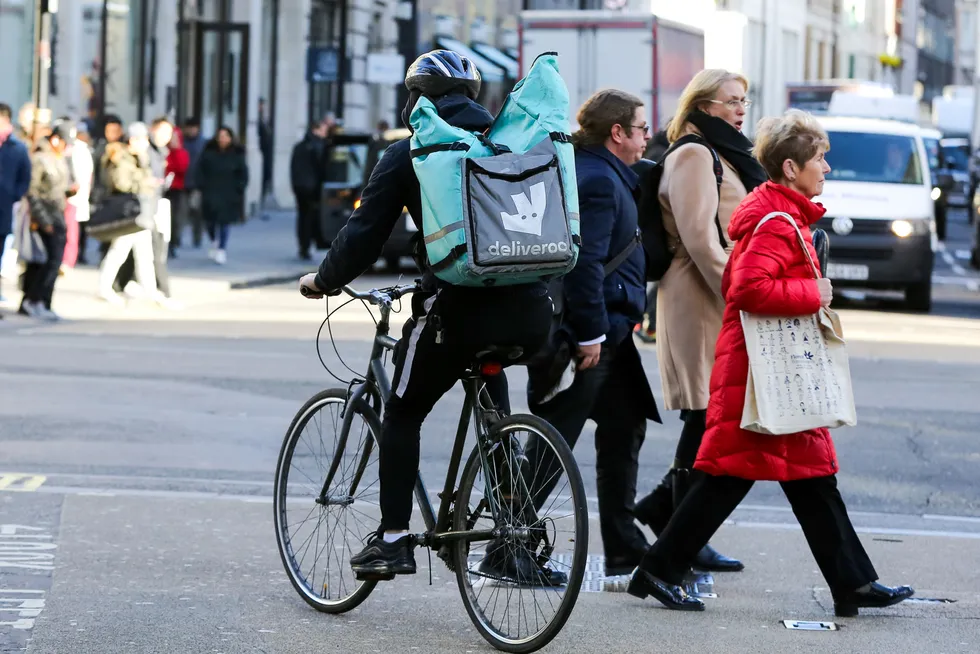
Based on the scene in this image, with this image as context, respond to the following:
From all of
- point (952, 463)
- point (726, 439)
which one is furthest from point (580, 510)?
point (952, 463)

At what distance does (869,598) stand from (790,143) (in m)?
1.47

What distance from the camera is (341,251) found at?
5469 millimetres

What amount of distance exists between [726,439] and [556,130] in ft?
4.10

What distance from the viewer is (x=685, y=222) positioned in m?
6.64

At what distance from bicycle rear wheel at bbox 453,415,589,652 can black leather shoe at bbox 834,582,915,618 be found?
1237 mm

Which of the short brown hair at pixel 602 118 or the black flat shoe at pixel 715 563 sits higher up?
the short brown hair at pixel 602 118

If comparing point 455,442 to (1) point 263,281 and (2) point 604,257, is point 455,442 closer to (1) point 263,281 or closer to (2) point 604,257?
(2) point 604,257

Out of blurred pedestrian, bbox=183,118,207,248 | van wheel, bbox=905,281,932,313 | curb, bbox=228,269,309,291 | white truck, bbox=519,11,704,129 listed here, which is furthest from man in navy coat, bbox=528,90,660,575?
blurred pedestrian, bbox=183,118,207,248

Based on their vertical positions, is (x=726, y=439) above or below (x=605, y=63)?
below

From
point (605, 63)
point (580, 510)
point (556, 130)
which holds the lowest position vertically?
point (580, 510)

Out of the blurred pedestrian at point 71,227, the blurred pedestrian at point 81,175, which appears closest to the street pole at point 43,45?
the blurred pedestrian at point 81,175

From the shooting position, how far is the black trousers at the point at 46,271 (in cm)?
1630

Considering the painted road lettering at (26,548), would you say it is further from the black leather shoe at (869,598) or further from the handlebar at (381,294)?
the black leather shoe at (869,598)

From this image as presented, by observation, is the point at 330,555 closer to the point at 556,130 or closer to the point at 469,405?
the point at 469,405
